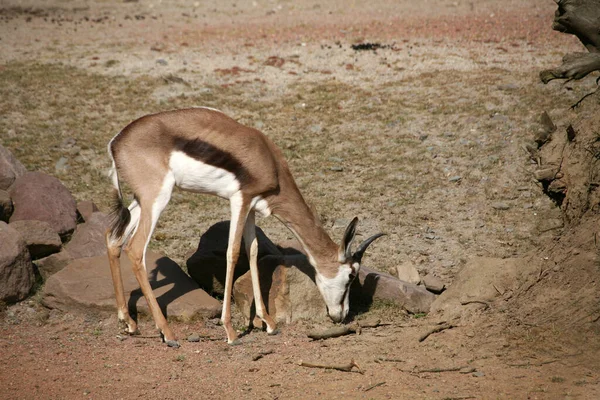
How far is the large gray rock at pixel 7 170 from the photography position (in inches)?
360

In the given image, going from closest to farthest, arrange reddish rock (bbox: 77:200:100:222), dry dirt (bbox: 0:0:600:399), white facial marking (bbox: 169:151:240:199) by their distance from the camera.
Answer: dry dirt (bbox: 0:0:600:399) → white facial marking (bbox: 169:151:240:199) → reddish rock (bbox: 77:200:100:222)

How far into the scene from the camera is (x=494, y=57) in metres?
15.3

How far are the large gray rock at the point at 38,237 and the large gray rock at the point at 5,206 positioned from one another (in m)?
0.47

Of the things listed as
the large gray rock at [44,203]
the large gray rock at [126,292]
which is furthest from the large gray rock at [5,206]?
the large gray rock at [126,292]

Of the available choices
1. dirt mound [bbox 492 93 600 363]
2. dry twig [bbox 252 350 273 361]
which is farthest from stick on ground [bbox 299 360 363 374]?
dirt mound [bbox 492 93 600 363]

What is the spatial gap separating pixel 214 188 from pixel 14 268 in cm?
227

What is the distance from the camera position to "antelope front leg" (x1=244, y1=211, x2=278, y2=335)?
23.2ft

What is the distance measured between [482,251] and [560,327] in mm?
2670

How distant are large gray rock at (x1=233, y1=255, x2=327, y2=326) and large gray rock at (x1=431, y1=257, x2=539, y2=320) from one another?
3.99ft

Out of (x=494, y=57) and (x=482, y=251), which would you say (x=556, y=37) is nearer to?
(x=494, y=57)

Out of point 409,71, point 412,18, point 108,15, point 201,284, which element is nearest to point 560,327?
point 201,284

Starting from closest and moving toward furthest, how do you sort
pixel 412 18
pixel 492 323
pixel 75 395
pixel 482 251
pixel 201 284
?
1. pixel 75 395
2. pixel 492 323
3. pixel 201 284
4. pixel 482 251
5. pixel 412 18

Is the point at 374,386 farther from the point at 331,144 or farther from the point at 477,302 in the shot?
the point at 331,144

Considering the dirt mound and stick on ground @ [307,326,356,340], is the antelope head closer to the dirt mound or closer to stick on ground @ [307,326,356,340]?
stick on ground @ [307,326,356,340]
